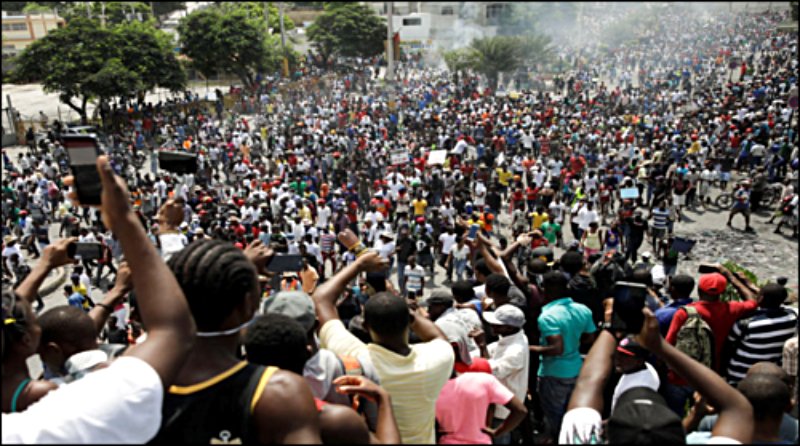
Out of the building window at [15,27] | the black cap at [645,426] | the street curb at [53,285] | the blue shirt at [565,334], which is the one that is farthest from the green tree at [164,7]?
the black cap at [645,426]

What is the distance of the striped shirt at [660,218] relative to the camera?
1218 centimetres

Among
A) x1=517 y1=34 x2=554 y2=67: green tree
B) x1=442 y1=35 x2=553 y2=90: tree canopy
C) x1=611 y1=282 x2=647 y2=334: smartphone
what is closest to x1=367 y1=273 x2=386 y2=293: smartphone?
x1=611 y1=282 x2=647 y2=334: smartphone

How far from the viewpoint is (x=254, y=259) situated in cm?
258

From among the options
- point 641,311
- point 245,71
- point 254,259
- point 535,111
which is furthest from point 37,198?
point 245,71

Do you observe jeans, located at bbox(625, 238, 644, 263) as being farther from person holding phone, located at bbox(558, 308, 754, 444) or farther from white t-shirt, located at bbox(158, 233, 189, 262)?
white t-shirt, located at bbox(158, 233, 189, 262)

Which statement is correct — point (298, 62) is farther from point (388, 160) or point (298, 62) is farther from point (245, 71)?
point (388, 160)

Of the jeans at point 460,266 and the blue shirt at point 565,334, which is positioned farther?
the jeans at point 460,266

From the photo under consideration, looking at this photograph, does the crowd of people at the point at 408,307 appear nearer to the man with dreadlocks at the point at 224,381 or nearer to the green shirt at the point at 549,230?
the man with dreadlocks at the point at 224,381

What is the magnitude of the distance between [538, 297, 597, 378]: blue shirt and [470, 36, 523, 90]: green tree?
113 ft

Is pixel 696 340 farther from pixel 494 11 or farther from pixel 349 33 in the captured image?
pixel 494 11

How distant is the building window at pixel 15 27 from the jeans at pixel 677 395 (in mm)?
73727

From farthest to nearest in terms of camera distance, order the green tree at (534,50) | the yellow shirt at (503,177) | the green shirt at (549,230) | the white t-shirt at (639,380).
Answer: the green tree at (534,50) < the yellow shirt at (503,177) < the green shirt at (549,230) < the white t-shirt at (639,380)

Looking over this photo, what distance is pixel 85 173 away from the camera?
1.89m

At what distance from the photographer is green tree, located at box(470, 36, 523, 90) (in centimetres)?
3725
